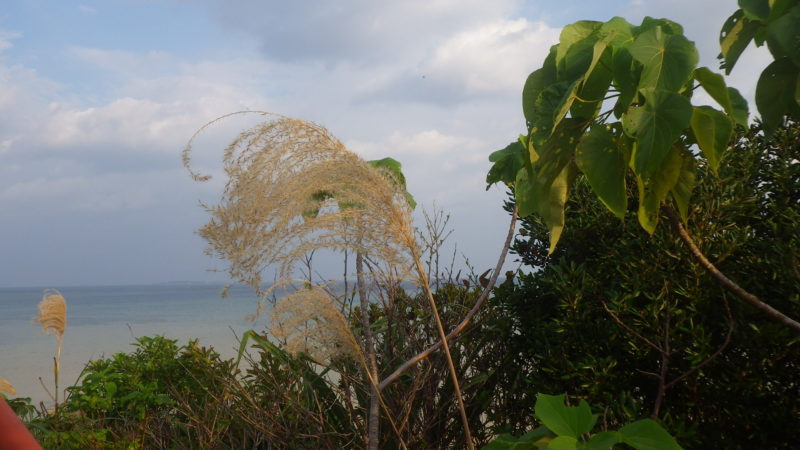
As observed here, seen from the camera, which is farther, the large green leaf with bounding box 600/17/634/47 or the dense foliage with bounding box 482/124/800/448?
the dense foliage with bounding box 482/124/800/448

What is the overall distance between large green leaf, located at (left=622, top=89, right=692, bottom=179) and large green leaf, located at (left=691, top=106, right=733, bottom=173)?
21 centimetres

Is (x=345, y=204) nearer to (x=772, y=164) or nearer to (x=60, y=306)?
(x=772, y=164)

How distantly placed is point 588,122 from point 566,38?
293mm

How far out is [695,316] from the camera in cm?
299

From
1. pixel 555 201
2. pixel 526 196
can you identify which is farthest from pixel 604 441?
pixel 526 196

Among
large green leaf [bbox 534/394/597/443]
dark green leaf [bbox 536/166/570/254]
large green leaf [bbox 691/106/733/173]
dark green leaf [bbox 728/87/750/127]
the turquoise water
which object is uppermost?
dark green leaf [bbox 728/87/750/127]

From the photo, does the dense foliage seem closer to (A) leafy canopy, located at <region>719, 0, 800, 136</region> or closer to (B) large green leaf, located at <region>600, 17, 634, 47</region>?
(A) leafy canopy, located at <region>719, 0, 800, 136</region>

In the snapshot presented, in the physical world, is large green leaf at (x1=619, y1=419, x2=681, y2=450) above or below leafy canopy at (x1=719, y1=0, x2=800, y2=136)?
below

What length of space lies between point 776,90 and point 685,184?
408 millimetres

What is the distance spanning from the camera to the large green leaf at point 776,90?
209 centimetres

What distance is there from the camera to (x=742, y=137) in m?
3.40

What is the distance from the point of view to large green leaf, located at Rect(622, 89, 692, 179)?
184 centimetres

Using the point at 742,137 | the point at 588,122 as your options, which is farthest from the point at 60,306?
the point at 742,137

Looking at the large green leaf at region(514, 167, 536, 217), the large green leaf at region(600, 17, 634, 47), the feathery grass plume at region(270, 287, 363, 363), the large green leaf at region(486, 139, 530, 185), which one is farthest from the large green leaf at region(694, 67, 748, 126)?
the feathery grass plume at region(270, 287, 363, 363)
